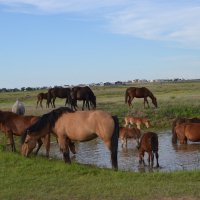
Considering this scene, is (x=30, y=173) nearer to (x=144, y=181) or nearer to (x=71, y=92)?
(x=144, y=181)

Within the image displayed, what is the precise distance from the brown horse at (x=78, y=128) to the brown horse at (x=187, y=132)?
667 cm

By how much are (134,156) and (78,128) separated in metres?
4.58

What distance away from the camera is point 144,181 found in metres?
9.13

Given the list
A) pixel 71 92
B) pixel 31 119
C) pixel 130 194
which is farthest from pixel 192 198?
pixel 71 92

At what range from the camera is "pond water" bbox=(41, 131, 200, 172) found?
13.4m

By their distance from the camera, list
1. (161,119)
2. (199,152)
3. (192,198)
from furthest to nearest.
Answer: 1. (161,119)
2. (199,152)
3. (192,198)

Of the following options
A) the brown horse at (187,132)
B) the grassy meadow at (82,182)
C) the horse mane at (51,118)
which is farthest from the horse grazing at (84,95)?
the grassy meadow at (82,182)

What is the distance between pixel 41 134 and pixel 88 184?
3.64 m

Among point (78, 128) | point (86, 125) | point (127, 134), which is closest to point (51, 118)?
point (78, 128)

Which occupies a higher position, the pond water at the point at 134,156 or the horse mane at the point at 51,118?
the horse mane at the point at 51,118

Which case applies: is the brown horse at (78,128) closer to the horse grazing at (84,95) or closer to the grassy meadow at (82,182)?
the grassy meadow at (82,182)

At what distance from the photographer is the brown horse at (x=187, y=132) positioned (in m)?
17.2

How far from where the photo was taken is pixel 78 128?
11547 mm

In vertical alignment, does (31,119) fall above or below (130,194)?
above
